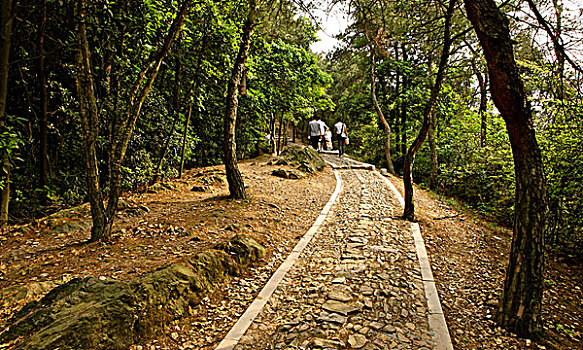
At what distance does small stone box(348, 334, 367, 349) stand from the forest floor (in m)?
1.05

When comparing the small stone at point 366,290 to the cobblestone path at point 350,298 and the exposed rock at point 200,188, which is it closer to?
the cobblestone path at point 350,298

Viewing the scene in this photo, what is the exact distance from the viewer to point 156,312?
318cm

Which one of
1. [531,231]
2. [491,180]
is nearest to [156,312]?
[531,231]

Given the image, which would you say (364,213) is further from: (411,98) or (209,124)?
(411,98)

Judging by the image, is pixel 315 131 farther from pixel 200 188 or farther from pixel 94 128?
pixel 94 128

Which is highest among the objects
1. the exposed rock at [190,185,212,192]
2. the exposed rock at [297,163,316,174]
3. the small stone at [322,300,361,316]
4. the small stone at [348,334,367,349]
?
the exposed rock at [297,163,316,174]

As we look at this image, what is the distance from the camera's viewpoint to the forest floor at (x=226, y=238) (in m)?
3.35

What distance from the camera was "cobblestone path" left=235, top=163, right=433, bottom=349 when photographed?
10.3ft

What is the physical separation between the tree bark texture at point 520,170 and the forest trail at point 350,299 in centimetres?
106

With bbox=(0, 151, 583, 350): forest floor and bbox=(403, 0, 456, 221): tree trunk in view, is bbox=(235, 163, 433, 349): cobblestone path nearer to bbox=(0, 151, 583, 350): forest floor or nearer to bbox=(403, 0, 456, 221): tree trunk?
bbox=(0, 151, 583, 350): forest floor

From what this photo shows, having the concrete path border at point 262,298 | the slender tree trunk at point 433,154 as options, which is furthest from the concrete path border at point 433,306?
the slender tree trunk at point 433,154

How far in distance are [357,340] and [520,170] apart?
275cm

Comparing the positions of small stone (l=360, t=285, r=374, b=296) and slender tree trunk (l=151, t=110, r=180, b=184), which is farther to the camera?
slender tree trunk (l=151, t=110, r=180, b=184)

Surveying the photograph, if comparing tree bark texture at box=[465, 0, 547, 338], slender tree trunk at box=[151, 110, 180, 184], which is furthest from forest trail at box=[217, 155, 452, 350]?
slender tree trunk at box=[151, 110, 180, 184]
